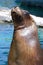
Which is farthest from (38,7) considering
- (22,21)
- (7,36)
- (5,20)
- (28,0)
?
(22,21)

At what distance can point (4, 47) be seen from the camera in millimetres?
4148

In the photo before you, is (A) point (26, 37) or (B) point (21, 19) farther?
(B) point (21, 19)

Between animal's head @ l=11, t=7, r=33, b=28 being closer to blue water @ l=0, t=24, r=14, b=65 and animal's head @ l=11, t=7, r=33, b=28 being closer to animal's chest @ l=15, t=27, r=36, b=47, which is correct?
animal's chest @ l=15, t=27, r=36, b=47

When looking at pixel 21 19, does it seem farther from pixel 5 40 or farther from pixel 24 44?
pixel 5 40

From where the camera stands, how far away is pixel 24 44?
256 centimetres

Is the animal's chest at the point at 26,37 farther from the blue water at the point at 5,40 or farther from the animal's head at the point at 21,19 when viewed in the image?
the blue water at the point at 5,40

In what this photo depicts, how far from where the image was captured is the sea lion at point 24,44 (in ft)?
8.14

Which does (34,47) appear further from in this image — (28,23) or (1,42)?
(1,42)

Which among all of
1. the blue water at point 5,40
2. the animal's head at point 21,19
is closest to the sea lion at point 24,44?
the animal's head at point 21,19

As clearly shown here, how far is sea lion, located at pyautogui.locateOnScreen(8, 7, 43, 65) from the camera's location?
2480mm

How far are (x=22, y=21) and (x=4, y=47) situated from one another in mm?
1488

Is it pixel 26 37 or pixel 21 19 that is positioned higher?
pixel 21 19

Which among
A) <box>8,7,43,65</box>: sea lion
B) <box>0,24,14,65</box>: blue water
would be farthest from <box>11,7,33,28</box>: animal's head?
<box>0,24,14,65</box>: blue water

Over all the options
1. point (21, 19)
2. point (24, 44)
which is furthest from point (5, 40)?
point (24, 44)
